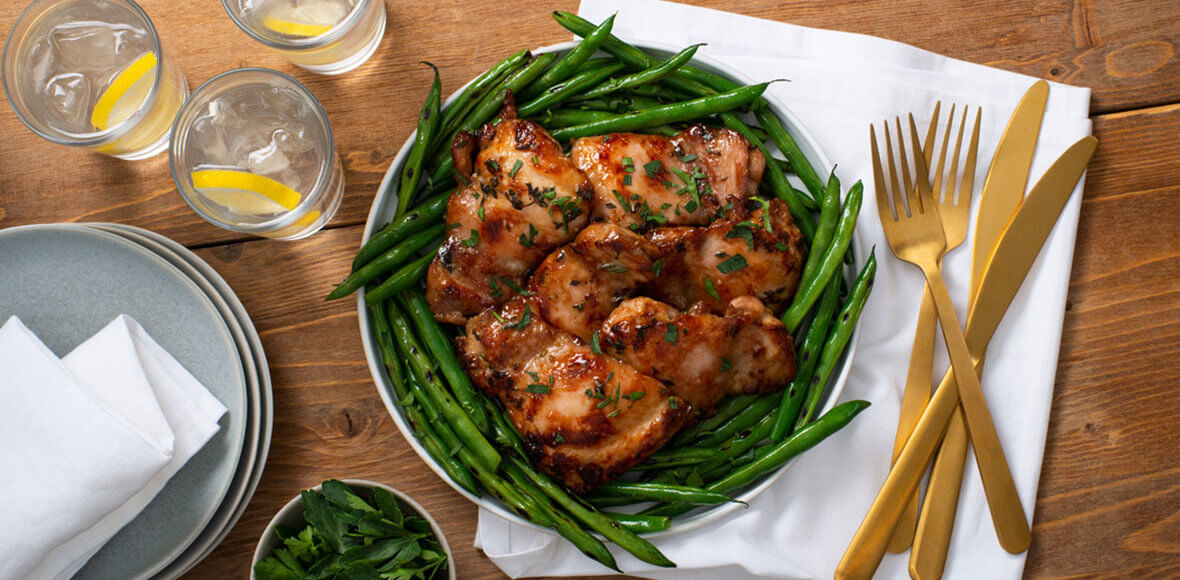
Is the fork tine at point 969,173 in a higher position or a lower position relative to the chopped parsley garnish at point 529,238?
higher

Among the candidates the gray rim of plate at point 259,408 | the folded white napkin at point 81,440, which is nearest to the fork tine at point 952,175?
the gray rim of plate at point 259,408

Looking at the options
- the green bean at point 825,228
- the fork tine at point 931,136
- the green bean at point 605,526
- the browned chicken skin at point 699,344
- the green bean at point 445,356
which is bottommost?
the green bean at point 605,526

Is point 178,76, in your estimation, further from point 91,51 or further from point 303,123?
point 303,123

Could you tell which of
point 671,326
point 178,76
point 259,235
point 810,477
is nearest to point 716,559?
point 810,477

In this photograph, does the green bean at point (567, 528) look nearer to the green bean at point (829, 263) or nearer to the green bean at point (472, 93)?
the green bean at point (829, 263)

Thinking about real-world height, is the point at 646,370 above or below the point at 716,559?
above

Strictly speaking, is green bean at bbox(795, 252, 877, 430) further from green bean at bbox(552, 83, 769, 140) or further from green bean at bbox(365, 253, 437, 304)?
green bean at bbox(365, 253, 437, 304)
